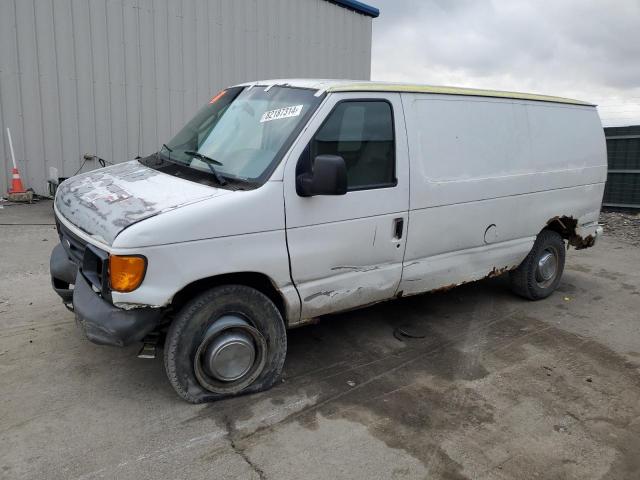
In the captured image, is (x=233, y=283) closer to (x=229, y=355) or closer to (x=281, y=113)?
(x=229, y=355)

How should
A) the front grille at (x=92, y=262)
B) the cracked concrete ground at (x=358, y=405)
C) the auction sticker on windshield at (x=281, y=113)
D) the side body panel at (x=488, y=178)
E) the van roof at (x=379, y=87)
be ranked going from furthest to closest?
1. the side body panel at (x=488, y=178)
2. the van roof at (x=379, y=87)
3. the auction sticker on windshield at (x=281, y=113)
4. the front grille at (x=92, y=262)
5. the cracked concrete ground at (x=358, y=405)

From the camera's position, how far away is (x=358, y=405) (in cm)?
352

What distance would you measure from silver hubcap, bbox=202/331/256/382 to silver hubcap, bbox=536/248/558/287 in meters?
3.49

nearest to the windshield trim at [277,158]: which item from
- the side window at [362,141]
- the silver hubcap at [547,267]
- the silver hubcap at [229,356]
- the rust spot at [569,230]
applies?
the side window at [362,141]

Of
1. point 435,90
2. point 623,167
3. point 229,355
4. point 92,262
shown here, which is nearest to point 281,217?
point 229,355

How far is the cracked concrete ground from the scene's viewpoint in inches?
115

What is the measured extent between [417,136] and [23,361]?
3.39 metres

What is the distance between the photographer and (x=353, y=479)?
2.81 meters

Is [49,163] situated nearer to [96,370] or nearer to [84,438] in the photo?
[96,370]

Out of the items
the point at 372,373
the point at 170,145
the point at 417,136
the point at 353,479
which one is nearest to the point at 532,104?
the point at 417,136

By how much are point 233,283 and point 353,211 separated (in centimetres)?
97

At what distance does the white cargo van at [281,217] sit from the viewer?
3.12 metres

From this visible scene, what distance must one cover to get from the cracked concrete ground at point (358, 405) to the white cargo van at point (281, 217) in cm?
38

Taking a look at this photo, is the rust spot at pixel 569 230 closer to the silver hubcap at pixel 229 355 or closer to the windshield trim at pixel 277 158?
the windshield trim at pixel 277 158
